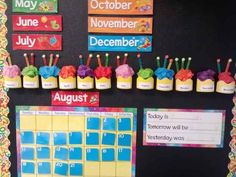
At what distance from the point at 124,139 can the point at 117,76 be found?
0.84ft

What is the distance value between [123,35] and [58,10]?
0.27 metres

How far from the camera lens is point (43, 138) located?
1288 millimetres

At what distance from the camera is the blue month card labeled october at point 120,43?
1.22 m

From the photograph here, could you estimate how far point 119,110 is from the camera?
4.16 ft

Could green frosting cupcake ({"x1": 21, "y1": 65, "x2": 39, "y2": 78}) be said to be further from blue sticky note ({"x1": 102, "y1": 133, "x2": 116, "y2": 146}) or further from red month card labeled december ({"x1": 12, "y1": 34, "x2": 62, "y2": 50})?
blue sticky note ({"x1": 102, "y1": 133, "x2": 116, "y2": 146})

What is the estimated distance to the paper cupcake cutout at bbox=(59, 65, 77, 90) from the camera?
47.8 inches

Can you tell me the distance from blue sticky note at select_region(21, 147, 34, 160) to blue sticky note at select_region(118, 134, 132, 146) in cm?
36

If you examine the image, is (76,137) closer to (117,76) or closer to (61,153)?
(61,153)

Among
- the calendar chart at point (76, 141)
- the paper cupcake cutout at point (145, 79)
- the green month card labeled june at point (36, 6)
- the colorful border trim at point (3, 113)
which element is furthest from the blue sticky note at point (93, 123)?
the green month card labeled june at point (36, 6)

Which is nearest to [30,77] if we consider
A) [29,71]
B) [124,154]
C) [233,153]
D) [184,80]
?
[29,71]

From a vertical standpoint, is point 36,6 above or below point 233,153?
above

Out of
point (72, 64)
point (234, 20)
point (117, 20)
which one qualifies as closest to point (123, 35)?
point (117, 20)

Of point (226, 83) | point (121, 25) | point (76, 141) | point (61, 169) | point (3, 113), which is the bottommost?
point (61, 169)

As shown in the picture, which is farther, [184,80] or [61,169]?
[61,169]
